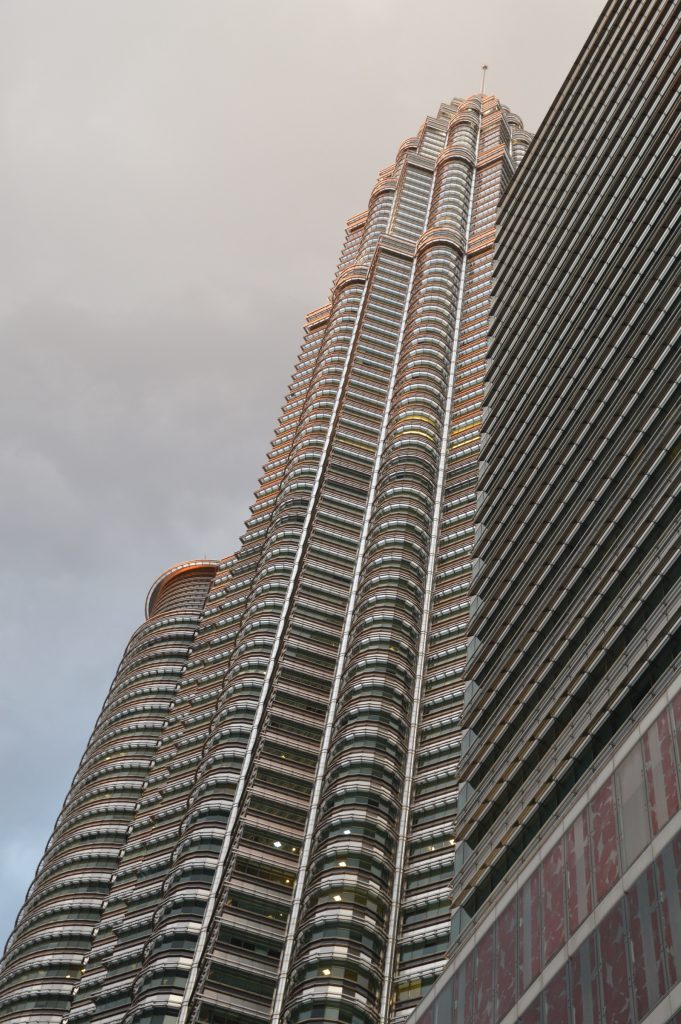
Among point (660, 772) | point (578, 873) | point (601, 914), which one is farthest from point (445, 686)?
point (601, 914)

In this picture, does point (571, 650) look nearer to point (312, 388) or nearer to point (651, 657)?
point (651, 657)

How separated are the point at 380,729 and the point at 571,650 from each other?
4813 centimetres

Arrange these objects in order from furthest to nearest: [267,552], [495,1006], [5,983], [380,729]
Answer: [267,552] < [5,983] < [380,729] < [495,1006]

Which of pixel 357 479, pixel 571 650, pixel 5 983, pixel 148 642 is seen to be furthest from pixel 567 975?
pixel 148 642

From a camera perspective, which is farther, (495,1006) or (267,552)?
(267,552)

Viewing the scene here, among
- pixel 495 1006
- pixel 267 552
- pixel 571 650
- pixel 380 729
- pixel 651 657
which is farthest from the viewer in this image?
pixel 267 552

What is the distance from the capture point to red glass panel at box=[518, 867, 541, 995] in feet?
124

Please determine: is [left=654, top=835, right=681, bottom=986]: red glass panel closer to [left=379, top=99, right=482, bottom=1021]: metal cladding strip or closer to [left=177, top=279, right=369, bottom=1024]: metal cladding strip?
[left=379, top=99, right=482, bottom=1021]: metal cladding strip

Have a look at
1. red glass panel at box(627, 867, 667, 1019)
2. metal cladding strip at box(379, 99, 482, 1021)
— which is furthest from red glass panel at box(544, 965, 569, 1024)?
metal cladding strip at box(379, 99, 482, 1021)

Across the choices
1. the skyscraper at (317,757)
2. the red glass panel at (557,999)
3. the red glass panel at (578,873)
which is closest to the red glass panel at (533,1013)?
the red glass panel at (557,999)

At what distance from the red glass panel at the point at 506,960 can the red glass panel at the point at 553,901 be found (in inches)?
79.4

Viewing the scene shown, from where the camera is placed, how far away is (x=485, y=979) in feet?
134

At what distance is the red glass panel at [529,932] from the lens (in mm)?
37812

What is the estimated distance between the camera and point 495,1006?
1543 inches
